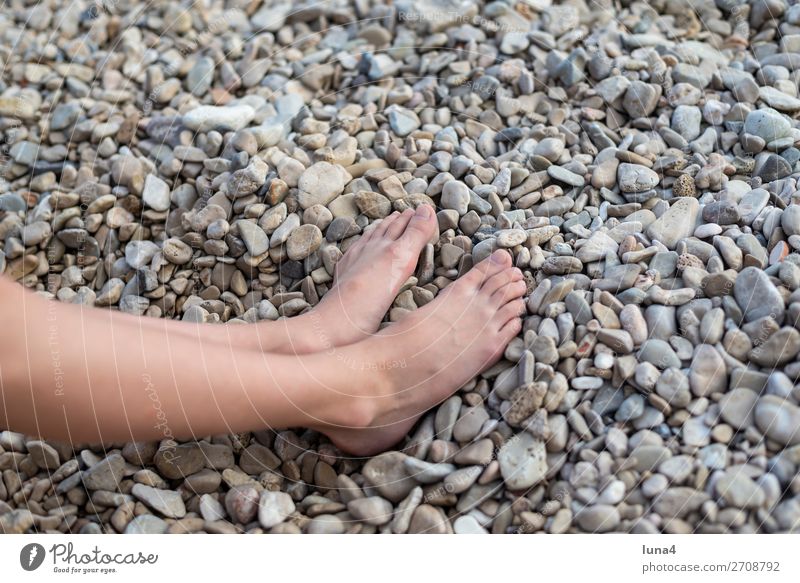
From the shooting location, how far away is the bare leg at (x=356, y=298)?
1287 mm

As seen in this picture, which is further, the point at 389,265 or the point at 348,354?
the point at 389,265

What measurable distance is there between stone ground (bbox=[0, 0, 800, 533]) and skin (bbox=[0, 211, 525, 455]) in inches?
2.2

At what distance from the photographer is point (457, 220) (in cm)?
145

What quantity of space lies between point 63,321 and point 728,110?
53.8 inches

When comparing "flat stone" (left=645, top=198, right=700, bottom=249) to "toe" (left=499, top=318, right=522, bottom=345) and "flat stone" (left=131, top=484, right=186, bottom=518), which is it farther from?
"flat stone" (left=131, top=484, right=186, bottom=518)

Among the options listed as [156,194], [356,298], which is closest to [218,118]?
[156,194]

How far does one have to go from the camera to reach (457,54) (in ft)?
5.82

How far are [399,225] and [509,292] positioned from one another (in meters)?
0.27

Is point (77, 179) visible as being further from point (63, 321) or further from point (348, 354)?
point (348, 354)

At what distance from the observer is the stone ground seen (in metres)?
1.13
